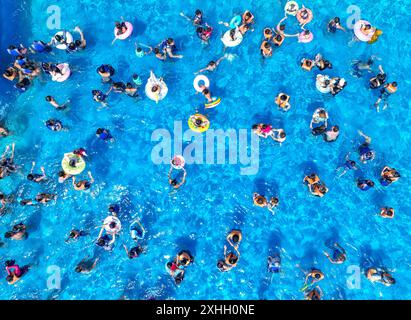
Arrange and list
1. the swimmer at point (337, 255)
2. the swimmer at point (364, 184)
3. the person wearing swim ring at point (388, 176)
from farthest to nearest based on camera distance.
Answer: the swimmer at point (337, 255)
the person wearing swim ring at point (388, 176)
the swimmer at point (364, 184)

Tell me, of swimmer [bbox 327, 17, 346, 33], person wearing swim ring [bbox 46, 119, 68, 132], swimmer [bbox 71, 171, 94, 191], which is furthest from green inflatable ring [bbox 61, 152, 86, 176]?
swimmer [bbox 327, 17, 346, 33]

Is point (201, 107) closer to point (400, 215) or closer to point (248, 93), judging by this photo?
point (248, 93)

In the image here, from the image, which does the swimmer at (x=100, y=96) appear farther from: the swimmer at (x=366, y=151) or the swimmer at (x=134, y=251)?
the swimmer at (x=366, y=151)

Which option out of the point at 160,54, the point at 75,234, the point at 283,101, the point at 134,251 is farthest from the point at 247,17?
the point at 75,234

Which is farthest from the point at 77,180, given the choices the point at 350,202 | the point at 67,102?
the point at 350,202

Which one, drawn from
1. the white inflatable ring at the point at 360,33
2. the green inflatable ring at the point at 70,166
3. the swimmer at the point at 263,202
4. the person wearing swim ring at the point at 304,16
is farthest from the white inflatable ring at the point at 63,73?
the white inflatable ring at the point at 360,33

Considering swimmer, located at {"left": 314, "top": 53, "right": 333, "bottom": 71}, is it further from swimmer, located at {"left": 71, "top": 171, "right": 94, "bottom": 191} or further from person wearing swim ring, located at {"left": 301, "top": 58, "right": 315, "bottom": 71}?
swimmer, located at {"left": 71, "top": 171, "right": 94, "bottom": 191}
